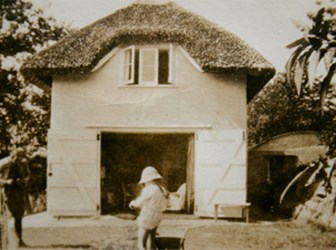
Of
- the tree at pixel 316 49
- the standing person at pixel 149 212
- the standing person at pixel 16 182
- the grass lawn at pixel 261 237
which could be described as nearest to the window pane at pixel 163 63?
the grass lawn at pixel 261 237

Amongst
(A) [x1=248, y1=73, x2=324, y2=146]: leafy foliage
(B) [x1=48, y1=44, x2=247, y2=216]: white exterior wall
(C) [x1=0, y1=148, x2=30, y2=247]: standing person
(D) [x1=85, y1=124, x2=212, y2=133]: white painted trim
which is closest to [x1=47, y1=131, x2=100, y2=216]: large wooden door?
(B) [x1=48, y1=44, x2=247, y2=216]: white exterior wall

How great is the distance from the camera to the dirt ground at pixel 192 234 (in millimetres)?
5117

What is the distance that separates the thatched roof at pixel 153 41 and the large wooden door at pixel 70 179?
1.25 m

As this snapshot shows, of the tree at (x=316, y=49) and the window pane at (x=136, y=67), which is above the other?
the window pane at (x=136, y=67)

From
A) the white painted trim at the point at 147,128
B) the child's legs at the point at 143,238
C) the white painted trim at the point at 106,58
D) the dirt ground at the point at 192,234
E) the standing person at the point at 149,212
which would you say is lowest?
the dirt ground at the point at 192,234

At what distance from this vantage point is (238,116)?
25.5 ft

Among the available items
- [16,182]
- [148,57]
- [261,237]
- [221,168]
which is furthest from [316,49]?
[148,57]

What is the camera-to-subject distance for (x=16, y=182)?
15.9ft

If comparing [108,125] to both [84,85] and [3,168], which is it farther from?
[3,168]

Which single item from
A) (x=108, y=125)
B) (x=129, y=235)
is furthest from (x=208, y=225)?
(x=108, y=125)

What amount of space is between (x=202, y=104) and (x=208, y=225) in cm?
209

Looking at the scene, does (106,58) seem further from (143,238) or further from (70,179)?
(143,238)

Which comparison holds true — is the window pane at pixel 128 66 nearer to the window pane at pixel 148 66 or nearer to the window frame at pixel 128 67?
the window frame at pixel 128 67

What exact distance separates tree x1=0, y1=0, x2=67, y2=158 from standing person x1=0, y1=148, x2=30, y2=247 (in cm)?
342
